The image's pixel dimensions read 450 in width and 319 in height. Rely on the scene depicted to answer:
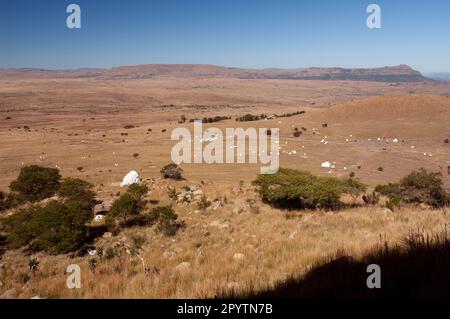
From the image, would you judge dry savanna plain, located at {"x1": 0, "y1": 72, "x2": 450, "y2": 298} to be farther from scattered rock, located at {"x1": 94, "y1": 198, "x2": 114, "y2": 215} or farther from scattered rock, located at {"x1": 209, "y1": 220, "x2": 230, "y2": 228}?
scattered rock, located at {"x1": 94, "y1": 198, "x2": 114, "y2": 215}

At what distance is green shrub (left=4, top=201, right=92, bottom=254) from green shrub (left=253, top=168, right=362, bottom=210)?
8.84 meters

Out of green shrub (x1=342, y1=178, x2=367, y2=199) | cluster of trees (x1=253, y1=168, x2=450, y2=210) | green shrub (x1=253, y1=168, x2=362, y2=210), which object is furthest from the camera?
green shrub (x1=342, y1=178, x2=367, y2=199)

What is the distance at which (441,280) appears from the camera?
4070mm

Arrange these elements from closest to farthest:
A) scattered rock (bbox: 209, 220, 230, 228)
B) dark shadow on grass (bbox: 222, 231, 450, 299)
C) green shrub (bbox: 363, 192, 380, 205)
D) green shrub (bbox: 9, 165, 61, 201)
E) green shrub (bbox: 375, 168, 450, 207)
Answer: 1. dark shadow on grass (bbox: 222, 231, 450, 299)
2. scattered rock (bbox: 209, 220, 230, 228)
3. green shrub (bbox: 363, 192, 380, 205)
4. green shrub (bbox: 375, 168, 450, 207)
5. green shrub (bbox: 9, 165, 61, 201)

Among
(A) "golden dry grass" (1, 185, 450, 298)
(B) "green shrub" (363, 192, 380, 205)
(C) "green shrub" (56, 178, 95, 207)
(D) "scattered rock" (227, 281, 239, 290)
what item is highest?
(D) "scattered rock" (227, 281, 239, 290)

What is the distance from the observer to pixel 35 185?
21.9m

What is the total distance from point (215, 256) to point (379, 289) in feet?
13.0

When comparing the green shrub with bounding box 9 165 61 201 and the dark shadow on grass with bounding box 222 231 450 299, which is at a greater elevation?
the dark shadow on grass with bounding box 222 231 450 299

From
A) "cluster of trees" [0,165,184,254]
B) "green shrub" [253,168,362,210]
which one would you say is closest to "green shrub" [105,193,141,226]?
"cluster of trees" [0,165,184,254]

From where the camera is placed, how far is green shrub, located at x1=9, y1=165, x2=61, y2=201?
21734 mm

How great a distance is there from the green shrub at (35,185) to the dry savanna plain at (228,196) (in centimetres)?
237

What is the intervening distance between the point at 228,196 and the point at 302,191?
4.54m

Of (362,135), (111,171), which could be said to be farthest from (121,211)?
(362,135)
